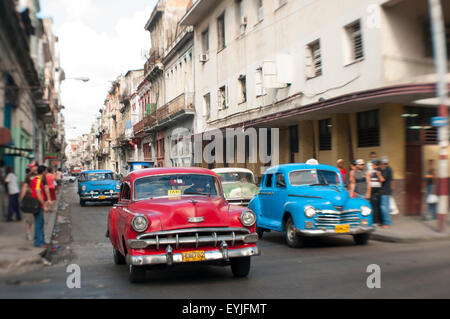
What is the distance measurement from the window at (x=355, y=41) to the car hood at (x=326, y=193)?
6.58 meters

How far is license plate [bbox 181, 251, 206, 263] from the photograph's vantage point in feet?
23.2

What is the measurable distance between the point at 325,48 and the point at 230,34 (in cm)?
1000

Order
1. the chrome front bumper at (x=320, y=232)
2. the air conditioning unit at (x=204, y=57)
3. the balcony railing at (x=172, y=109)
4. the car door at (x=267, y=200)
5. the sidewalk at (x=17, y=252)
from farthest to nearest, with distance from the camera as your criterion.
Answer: the balcony railing at (x=172, y=109), the air conditioning unit at (x=204, y=57), the car door at (x=267, y=200), the chrome front bumper at (x=320, y=232), the sidewalk at (x=17, y=252)

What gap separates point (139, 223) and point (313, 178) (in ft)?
19.7

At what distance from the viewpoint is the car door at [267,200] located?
41.2 ft

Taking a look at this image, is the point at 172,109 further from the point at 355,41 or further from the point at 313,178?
the point at 313,178

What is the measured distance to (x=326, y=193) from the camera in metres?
11.2

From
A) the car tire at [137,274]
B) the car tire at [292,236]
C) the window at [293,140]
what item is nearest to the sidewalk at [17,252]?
the car tire at [137,274]

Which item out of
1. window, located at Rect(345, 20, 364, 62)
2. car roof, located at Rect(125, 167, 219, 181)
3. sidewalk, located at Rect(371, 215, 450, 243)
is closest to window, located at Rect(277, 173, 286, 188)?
sidewalk, located at Rect(371, 215, 450, 243)


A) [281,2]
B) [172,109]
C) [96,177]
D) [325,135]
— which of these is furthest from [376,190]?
[172,109]

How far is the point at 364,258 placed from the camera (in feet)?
30.7

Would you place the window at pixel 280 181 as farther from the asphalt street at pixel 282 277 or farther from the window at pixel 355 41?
the window at pixel 355 41

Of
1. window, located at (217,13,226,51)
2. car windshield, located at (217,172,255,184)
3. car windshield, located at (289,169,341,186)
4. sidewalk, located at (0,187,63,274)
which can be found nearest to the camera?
sidewalk, located at (0,187,63,274)

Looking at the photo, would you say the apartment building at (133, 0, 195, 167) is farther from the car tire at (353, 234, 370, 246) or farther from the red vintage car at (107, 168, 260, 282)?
the red vintage car at (107, 168, 260, 282)
